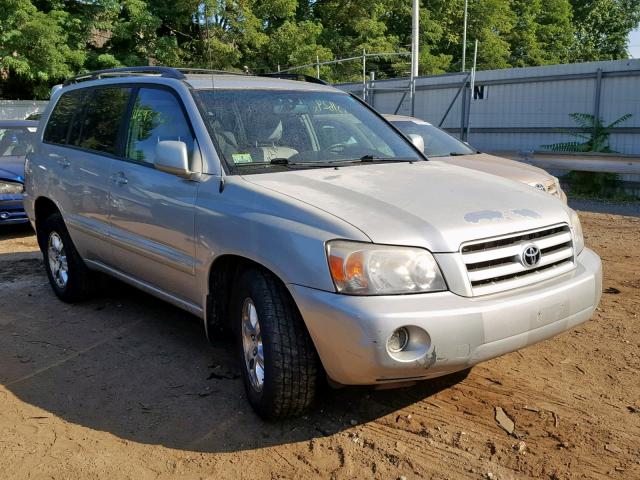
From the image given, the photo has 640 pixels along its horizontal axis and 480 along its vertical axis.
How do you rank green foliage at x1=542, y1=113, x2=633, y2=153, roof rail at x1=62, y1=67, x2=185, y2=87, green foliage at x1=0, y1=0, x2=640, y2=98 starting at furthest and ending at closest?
green foliage at x1=0, y1=0, x2=640, y2=98 < green foliage at x1=542, y1=113, x2=633, y2=153 < roof rail at x1=62, y1=67, x2=185, y2=87

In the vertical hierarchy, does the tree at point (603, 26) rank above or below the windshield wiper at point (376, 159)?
above

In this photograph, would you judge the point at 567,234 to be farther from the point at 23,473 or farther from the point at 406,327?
the point at 23,473

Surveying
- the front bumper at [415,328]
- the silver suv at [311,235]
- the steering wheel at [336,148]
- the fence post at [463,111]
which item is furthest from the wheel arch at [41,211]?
the fence post at [463,111]

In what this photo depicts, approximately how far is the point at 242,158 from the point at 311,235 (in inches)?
39.5

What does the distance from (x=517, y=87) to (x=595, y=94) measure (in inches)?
77.9

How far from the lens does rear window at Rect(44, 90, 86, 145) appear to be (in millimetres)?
5619

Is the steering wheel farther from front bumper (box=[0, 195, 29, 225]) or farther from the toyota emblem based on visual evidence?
front bumper (box=[0, 195, 29, 225])

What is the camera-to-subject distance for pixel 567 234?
11.8 feet

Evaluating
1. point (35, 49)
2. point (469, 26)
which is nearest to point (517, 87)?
point (35, 49)

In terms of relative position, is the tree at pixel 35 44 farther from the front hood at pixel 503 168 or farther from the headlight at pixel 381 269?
the headlight at pixel 381 269

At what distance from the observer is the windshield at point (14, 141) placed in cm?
977

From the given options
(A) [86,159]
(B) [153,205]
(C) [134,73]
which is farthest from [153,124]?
(A) [86,159]

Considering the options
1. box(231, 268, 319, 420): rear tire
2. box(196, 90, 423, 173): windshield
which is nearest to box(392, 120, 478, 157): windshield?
box(196, 90, 423, 173): windshield

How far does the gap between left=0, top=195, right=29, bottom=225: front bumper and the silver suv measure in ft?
13.2
